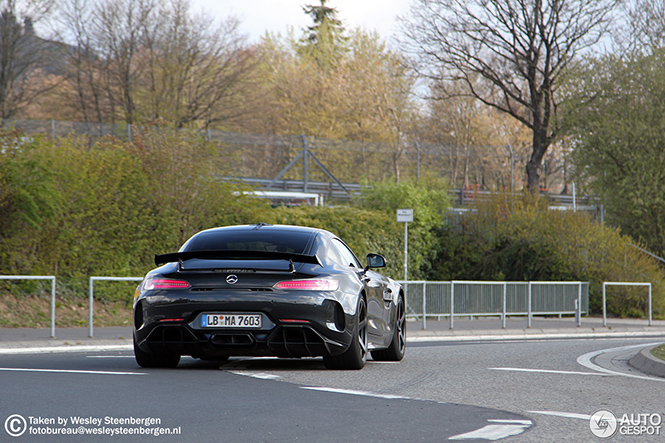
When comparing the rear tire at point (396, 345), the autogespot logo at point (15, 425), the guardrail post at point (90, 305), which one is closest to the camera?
the autogespot logo at point (15, 425)

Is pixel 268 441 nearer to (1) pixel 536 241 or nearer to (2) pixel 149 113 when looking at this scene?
(1) pixel 536 241

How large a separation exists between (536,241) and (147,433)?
25.8 metres

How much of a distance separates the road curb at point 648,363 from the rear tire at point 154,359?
5.90m

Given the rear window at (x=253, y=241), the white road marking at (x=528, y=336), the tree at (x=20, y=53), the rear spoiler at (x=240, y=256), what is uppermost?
the tree at (x=20, y=53)

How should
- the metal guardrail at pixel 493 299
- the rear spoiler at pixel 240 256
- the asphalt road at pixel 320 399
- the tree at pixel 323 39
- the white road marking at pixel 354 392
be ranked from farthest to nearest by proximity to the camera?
the tree at pixel 323 39
the metal guardrail at pixel 493 299
the rear spoiler at pixel 240 256
the white road marking at pixel 354 392
the asphalt road at pixel 320 399

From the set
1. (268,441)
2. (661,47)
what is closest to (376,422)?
(268,441)

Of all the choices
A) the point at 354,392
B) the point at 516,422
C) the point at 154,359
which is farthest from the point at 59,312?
the point at 516,422

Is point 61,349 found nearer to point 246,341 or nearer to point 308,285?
point 246,341

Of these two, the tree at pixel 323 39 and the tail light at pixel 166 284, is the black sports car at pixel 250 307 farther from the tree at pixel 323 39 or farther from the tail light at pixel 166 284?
the tree at pixel 323 39

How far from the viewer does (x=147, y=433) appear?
5789mm

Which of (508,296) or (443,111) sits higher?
(443,111)

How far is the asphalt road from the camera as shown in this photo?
19.7ft

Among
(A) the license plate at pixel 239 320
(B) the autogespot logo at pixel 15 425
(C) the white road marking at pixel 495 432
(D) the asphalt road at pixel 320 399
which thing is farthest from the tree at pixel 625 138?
(B) the autogespot logo at pixel 15 425

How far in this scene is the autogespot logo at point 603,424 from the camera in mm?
6174
